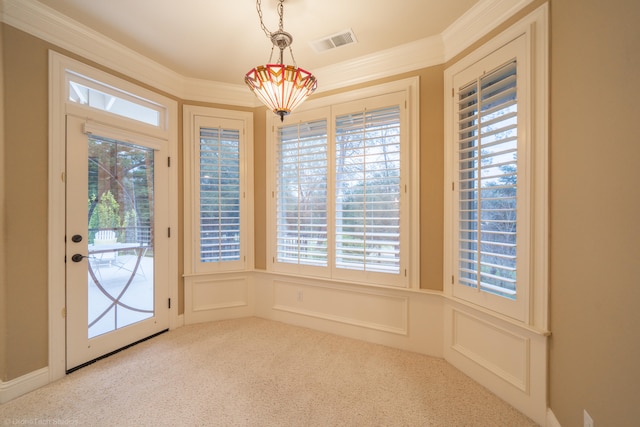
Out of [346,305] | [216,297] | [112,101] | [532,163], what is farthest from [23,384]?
[532,163]

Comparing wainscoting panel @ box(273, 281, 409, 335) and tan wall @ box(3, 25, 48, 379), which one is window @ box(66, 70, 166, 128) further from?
wainscoting panel @ box(273, 281, 409, 335)

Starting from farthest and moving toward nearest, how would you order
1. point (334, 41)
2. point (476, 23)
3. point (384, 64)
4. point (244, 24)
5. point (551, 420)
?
point (384, 64) → point (334, 41) → point (244, 24) → point (476, 23) → point (551, 420)

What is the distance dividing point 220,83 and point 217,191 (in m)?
1.34

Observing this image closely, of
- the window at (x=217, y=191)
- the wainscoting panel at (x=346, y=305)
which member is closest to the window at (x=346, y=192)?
the wainscoting panel at (x=346, y=305)

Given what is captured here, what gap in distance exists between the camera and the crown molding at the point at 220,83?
189 centimetres

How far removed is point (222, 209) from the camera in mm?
3180

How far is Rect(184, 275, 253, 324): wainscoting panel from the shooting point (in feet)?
10.2

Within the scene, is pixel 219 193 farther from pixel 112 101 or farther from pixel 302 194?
pixel 112 101

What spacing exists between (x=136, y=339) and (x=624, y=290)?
3.66 meters

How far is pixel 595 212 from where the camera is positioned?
1.22 m

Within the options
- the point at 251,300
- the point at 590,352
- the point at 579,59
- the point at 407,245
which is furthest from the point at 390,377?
the point at 579,59

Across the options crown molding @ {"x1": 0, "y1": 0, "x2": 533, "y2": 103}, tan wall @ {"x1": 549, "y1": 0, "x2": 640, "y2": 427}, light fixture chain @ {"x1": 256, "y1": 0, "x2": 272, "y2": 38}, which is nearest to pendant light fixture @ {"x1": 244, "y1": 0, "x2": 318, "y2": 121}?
light fixture chain @ {"x1": 256, "y1": 0, "x2": 272, "y2": 38}

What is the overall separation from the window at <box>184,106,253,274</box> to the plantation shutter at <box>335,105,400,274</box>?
4.12 ft

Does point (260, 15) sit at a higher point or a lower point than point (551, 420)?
higher
